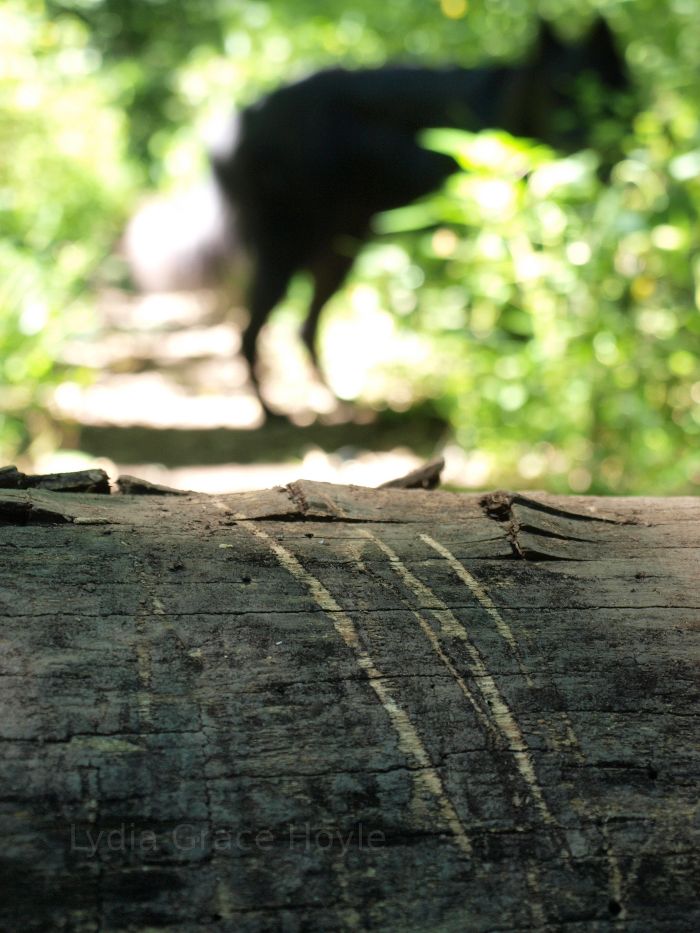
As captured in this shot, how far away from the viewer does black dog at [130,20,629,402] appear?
A: 4.78 m

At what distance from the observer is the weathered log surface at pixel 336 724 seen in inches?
33.6

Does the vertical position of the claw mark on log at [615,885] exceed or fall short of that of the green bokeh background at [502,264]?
it falls short

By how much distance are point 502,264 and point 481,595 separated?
249cm

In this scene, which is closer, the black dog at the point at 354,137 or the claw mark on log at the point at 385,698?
the claw mark on log at the point at 385,698

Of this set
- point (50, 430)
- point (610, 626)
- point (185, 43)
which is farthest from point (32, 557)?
point (185, 43)

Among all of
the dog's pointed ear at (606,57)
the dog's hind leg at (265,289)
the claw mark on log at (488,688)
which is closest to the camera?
the claw mark on log at (488,688)

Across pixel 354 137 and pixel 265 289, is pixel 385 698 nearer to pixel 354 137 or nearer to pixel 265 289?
pixel 265 289

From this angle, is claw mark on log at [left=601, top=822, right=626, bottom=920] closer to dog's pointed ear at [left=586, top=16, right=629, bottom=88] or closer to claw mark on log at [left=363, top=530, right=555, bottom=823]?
claw mark on log at [left=363, top=530, right=555, bottom=823]

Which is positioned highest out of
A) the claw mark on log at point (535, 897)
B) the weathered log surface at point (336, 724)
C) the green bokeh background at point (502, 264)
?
the green bokeh background at point (502, 264)

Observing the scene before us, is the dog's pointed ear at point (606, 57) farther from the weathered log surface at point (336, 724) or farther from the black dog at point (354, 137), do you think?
the weathered log surface at point (336, 724)

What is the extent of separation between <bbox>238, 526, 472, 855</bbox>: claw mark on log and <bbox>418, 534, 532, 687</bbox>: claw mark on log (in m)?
0.15

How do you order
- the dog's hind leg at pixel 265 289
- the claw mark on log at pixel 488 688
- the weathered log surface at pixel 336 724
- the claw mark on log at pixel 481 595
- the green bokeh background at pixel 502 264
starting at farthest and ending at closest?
the dog's hind leg at pixel 265 289 < the green bokeh background at pixel 502 264 < the claw mark on log at pixel 481 595 < the claw mark on log at pixel 488 688 < the weathered log surface at pixel 336 724

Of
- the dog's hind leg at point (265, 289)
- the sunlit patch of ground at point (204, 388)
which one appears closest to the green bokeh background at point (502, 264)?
the sunlit patch of ground at point (204, 388)

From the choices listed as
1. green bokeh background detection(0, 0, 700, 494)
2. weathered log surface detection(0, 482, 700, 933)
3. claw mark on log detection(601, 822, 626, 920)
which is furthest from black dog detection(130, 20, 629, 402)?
claw mark on log detection(601, 822, 626, 920)
